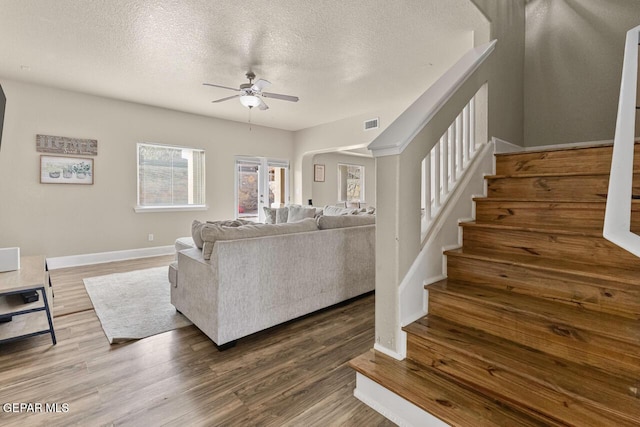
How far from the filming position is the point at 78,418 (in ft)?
4.74

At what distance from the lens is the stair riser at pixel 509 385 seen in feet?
3.22

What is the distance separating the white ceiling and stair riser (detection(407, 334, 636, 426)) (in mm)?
2667

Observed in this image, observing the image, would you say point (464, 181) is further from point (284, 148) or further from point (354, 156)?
point (354, 156)

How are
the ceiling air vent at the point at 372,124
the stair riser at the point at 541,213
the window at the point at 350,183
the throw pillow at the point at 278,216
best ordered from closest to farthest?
the stair riser at the point at 541,213 → the throw pillow at the point at 278,216 → the ceiling air vent at the point at 372,124 → the window at the point at 350,183

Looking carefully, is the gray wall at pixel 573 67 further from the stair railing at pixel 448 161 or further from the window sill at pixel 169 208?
the window sill at pixel 169 208

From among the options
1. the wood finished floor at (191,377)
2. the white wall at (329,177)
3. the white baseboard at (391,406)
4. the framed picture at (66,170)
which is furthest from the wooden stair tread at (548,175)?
the white wall at (329,177)

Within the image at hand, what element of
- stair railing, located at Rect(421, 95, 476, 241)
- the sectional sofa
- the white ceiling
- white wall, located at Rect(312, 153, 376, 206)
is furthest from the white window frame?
stair railing, located at Rect(421, 95, 476, 241)

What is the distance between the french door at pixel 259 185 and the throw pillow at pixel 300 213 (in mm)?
2209

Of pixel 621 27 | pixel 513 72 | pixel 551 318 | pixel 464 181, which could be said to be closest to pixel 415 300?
pixel 551 318

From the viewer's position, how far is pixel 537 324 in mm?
1263

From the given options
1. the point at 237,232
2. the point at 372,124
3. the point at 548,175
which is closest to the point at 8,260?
the point at 237,232

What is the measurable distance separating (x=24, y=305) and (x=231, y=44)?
2.90 metres

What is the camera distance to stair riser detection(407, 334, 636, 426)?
982 millimetres

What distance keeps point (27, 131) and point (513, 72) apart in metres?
6.13
